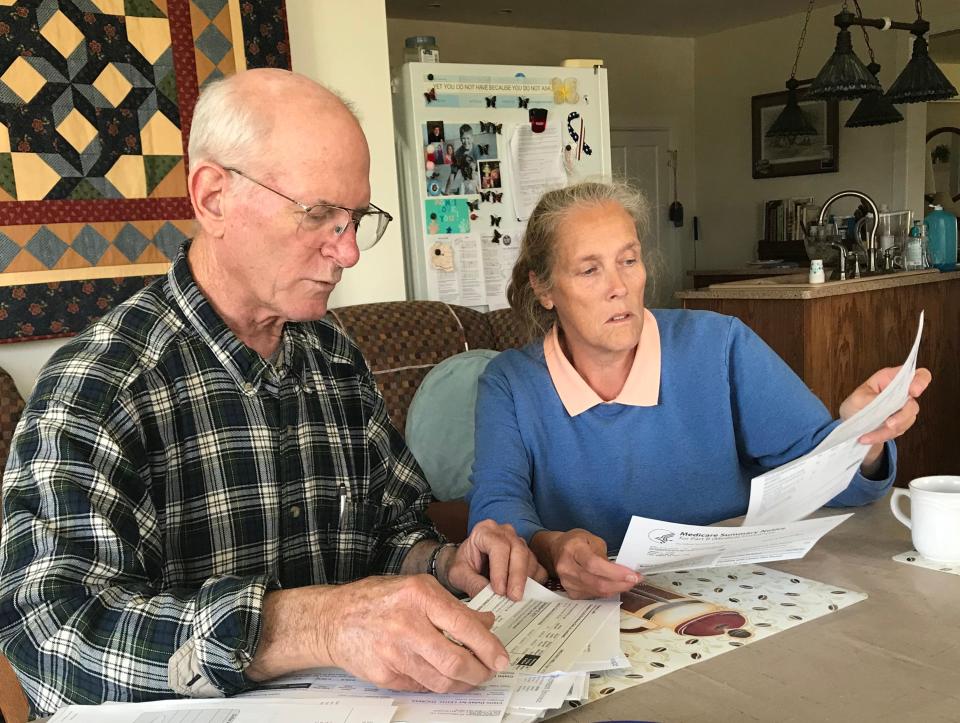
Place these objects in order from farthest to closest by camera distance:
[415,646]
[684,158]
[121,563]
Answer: [684,158] → [121,563] → [415,646]

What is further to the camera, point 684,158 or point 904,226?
point 684,158

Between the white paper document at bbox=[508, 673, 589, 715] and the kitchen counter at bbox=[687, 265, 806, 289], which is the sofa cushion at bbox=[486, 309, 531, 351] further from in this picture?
the kitchen counter at bbox=[687, 265, 806, 289]

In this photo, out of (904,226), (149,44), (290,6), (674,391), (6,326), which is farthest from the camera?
(904,226)

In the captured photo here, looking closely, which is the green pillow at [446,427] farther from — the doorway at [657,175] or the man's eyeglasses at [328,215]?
the doorway at [657,175]

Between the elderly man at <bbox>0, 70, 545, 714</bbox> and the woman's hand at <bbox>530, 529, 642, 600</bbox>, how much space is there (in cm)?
5

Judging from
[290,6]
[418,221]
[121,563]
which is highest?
[290,6]

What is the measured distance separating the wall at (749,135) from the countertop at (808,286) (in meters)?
2.28

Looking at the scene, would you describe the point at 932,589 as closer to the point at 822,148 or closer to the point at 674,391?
the point at 674,391

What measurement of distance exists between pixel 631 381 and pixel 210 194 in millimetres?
771

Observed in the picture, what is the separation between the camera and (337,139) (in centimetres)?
108

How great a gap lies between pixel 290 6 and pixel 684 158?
496 centimetres

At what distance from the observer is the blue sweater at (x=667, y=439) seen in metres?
1.49

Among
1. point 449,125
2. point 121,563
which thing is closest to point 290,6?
point 449,125

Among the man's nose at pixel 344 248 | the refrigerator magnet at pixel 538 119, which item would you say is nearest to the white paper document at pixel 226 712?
the man's nose at pixel 344 248
